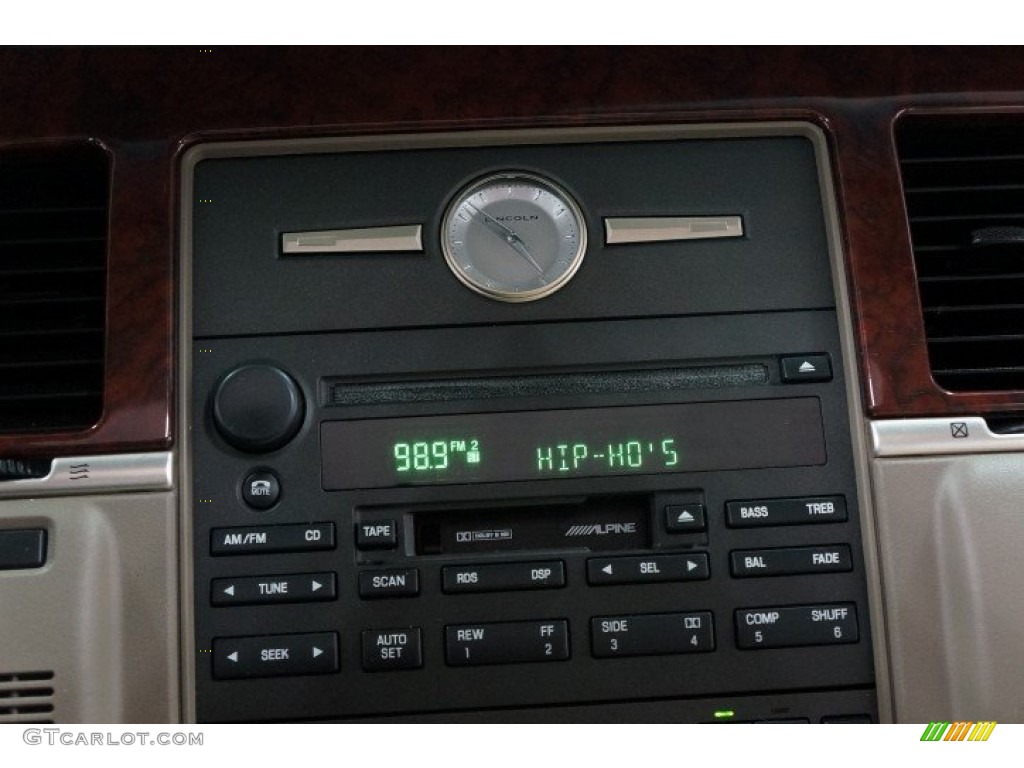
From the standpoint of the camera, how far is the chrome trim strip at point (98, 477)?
131cm

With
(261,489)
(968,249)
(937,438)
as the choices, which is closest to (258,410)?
(261,489)

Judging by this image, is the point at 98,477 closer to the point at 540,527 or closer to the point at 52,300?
the point at 52,300

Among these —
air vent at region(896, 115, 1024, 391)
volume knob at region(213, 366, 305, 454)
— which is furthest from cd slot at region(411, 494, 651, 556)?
air vent at region(896, 115, 1024, 391)

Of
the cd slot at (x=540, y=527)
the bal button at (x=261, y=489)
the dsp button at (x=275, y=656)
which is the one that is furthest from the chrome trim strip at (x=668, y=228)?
the dsp button at (x=275, y=656)

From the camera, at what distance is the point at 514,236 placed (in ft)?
4.61

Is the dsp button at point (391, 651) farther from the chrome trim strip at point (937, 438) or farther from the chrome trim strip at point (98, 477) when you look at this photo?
the chrome trim strip at point (937, 438)

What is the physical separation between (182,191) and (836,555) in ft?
3.40

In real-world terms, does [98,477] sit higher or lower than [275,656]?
higher

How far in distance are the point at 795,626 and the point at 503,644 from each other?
38 centimetres

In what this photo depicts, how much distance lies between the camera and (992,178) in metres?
1.55

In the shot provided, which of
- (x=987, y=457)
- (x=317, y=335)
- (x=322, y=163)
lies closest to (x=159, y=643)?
(x=317, y=335)

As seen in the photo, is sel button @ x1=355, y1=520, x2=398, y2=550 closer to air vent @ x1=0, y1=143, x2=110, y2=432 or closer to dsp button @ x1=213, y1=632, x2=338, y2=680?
dsp button @ x1=213, y1=632, x2=338, y2=680

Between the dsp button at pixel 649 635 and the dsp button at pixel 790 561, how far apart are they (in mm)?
89

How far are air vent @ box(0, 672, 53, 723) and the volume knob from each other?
38cm
